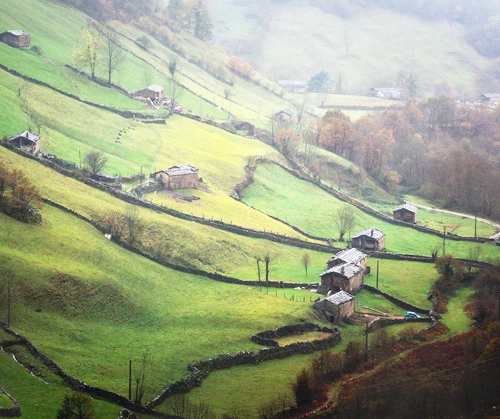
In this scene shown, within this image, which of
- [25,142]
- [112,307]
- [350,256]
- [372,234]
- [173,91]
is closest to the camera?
[112,307]

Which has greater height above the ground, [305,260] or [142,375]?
[305,260]

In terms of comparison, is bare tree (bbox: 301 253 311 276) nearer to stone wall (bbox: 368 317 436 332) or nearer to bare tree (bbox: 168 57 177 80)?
stone wall (bbox: 368 317 436 332)

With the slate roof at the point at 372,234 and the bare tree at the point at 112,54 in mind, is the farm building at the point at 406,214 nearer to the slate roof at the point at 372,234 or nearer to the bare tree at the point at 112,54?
the slate roof at the point at 372,234

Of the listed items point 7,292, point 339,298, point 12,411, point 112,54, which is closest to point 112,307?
point 7,292

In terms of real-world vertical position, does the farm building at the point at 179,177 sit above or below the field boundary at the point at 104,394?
above

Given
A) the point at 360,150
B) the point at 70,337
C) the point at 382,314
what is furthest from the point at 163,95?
the point at 70,337

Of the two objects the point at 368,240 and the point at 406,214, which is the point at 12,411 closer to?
the point at 368,240

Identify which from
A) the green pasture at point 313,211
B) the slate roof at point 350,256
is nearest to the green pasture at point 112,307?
the slate roof at point 350,256
